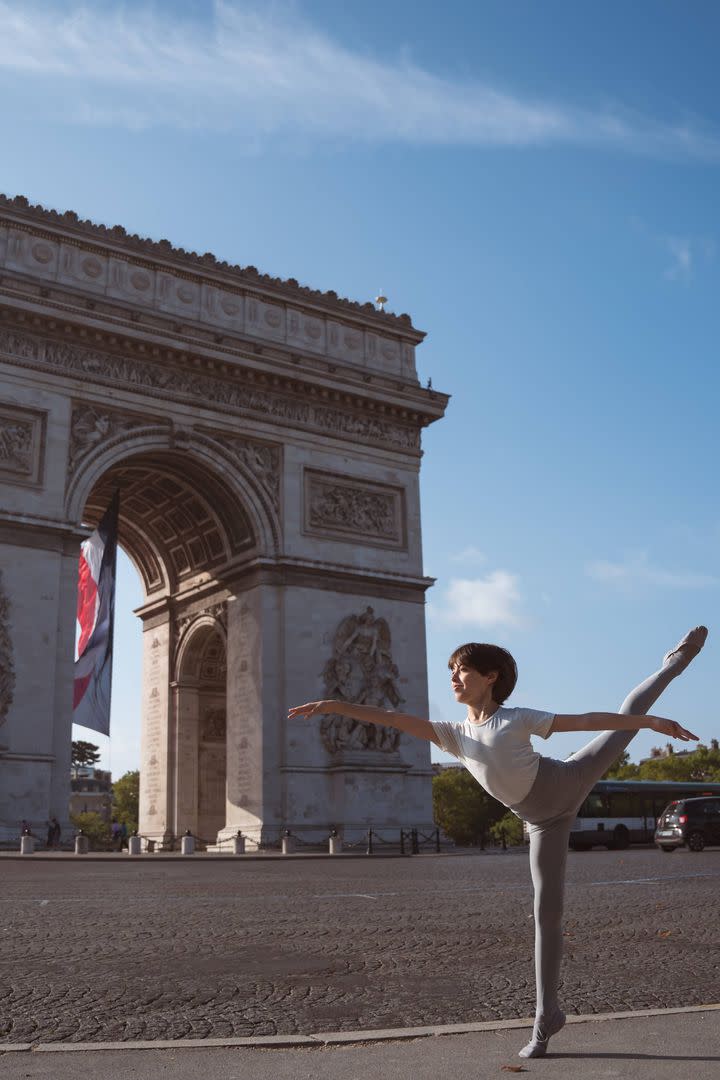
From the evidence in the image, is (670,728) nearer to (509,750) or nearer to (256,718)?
(509,750)

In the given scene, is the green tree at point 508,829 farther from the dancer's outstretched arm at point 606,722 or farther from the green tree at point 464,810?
the dancer's outstretched arm at point 606,722

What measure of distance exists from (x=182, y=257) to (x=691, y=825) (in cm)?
2188

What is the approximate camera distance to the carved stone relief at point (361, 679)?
32.5 m

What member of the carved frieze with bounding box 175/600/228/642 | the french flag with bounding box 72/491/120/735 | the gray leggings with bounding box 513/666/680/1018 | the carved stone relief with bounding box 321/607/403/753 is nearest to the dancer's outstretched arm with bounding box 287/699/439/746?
the gray leggings with bounding box 513/666/680/1018

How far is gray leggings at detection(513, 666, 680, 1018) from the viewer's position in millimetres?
3949

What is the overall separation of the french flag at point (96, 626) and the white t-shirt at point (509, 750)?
2675 cm

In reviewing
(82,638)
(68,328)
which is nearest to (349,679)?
(82,638)

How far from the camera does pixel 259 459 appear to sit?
33781mm

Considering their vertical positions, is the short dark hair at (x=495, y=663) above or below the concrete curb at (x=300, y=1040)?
above

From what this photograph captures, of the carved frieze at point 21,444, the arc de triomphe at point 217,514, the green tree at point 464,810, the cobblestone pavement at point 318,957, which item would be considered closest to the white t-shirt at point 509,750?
the cobblestone pavement at point 318,957

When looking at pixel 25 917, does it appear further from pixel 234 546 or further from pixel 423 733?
pixel 234 546

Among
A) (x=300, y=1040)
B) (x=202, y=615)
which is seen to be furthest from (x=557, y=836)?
(x=202, y=615)

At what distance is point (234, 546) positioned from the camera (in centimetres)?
3425

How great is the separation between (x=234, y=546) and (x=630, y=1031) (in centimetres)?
3042
